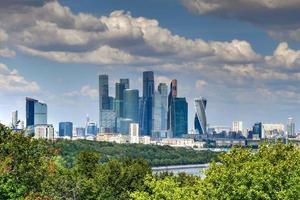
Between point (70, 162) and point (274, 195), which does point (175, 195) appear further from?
point (70, 162)

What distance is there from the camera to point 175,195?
42.4m

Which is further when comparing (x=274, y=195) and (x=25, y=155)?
(x=25, y=155)

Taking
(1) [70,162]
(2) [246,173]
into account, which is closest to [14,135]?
(2) [246,173]

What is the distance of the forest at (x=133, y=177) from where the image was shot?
135 ft

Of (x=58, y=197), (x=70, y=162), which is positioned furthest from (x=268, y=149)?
(x=70, y=162)

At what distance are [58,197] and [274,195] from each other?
21473mm

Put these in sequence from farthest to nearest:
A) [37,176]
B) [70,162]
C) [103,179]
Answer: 1. [70,162]
2. [103,179]
3. [37,176]

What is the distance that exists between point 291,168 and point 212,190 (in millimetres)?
7748

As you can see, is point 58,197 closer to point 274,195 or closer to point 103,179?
point 103,179

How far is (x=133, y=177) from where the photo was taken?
70.6 meters

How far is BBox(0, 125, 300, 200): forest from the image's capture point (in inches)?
1614

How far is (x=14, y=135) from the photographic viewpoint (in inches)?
2136

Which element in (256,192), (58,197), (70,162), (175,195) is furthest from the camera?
(70,162)

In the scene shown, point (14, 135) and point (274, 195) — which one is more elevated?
point (14, 135)
